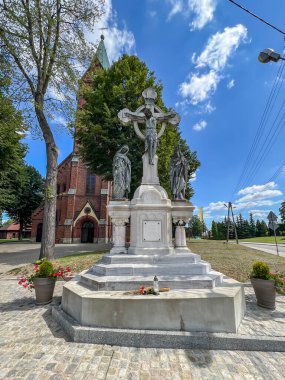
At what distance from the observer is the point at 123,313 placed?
3.39m

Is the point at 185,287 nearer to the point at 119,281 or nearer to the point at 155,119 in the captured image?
the point at 119,281

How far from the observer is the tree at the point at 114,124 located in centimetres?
1332

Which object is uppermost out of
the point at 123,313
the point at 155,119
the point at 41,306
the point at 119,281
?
the point at 155,119

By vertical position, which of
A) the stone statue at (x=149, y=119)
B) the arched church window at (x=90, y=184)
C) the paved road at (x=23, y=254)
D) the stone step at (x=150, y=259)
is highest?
the arched church window at (x=90, y=184)

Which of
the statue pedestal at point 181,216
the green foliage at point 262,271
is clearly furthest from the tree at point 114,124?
the green foliage at point 262,271

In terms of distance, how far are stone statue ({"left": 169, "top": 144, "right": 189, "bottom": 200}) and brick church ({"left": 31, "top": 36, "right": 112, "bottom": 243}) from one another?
851 inches

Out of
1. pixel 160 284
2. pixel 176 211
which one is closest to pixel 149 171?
pixel 176 211

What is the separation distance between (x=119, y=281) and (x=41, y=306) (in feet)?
7.64

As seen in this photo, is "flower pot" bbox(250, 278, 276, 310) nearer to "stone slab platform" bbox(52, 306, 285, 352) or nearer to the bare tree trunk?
"stone slab platform" bbox(52, 306, 285, 352)

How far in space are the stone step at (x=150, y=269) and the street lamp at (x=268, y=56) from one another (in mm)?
4881

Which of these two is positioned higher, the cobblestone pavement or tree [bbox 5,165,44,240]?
tree [bbox 5,165,44,240]

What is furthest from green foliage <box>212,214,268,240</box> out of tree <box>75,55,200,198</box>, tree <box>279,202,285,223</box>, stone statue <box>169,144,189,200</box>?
stone statue <box>169,144,189,200</box>

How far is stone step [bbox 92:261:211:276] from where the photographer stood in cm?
450

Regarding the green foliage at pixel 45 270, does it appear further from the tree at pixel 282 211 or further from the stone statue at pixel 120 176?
the tree at pixel 282 211
